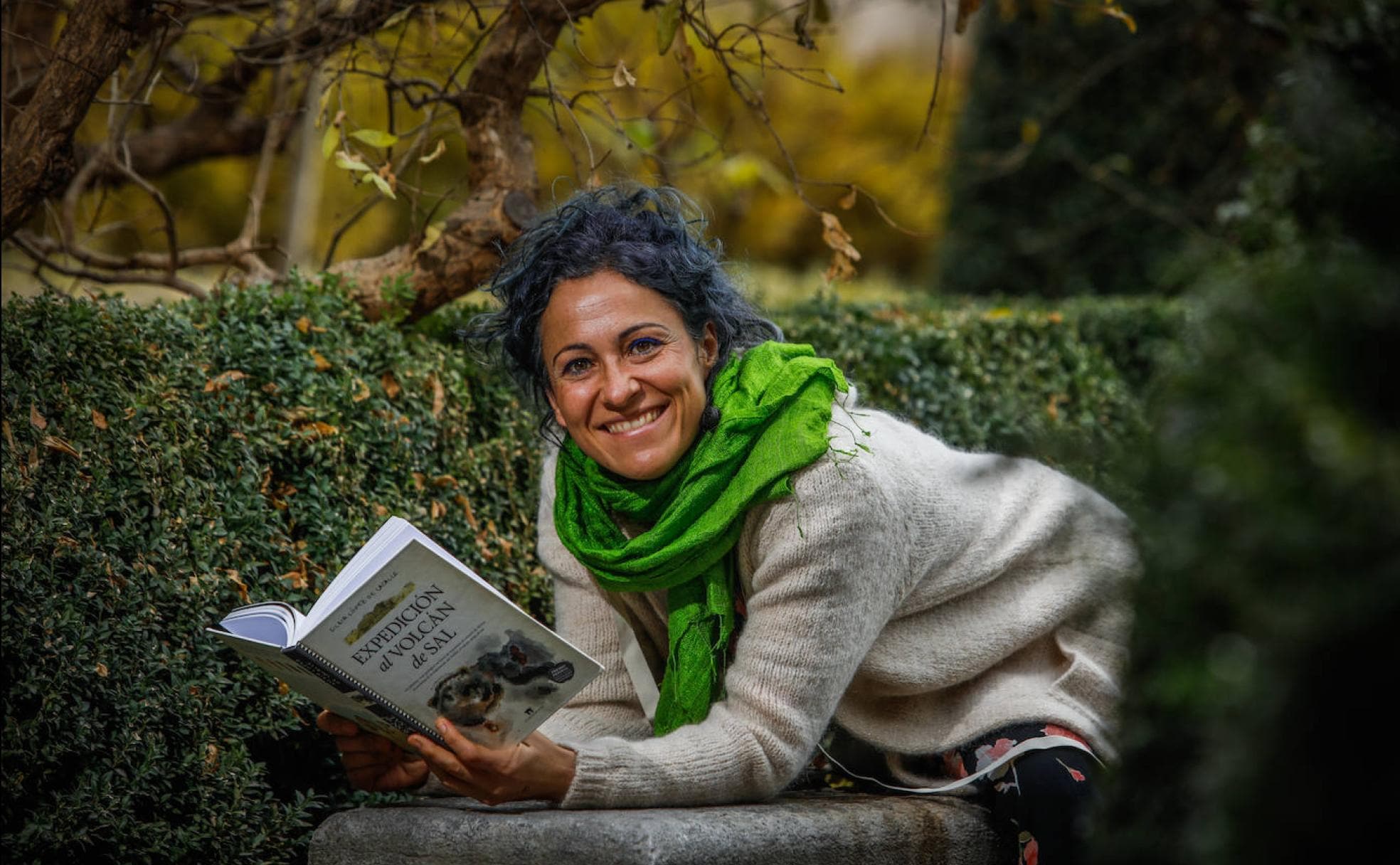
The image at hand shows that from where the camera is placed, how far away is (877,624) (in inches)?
100

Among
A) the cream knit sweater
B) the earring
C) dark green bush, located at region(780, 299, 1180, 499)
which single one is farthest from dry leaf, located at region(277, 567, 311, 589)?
dark green bush, located at region(780, 299, 1180, 499)

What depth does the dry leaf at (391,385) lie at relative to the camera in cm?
Result: 350

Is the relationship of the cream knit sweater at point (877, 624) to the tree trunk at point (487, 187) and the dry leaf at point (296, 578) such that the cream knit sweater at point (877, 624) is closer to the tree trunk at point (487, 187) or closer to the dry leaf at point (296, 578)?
the dry leaf at point (296, 578)

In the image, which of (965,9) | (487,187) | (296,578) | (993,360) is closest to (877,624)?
(296,578)

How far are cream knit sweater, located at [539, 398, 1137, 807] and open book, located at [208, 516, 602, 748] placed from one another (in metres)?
0.21

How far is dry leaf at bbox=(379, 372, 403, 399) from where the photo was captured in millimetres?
3500

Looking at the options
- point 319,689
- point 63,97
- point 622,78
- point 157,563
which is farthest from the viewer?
point 622,78

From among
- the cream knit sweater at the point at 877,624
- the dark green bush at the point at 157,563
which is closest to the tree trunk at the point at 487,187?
the dark green bush at the point at 157,563

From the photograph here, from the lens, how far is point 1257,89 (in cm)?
786

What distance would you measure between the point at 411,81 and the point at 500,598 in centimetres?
213

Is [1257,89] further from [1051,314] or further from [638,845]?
[638,845]

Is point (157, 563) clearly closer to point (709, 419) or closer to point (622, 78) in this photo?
point (709, 419)

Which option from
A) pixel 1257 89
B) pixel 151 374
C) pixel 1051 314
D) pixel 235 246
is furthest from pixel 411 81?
pixel 1257 89

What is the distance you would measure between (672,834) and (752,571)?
62 cm
